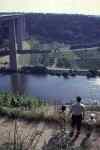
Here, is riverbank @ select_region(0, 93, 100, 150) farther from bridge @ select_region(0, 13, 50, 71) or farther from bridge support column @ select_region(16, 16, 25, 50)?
bridge support column @ select_region(16, 16, 25, 50)

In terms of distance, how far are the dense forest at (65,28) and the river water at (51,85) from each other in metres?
15.7

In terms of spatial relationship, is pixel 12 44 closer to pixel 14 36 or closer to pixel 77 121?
pixel 14 36

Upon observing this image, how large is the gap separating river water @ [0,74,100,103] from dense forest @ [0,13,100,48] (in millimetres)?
15724

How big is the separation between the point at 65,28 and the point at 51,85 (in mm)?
23831

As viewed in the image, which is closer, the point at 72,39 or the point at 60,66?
the point at 60,66

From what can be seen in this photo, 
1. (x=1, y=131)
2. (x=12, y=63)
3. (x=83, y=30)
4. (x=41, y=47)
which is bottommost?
(x=1, y=131)

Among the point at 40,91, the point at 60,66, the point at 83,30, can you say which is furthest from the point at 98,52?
the point at 40,91

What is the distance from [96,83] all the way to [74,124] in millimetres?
33276

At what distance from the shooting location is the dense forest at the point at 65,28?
→ 184 ft

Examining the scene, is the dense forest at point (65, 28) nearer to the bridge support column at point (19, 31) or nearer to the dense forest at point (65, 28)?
the dense forest at point (65, 28)

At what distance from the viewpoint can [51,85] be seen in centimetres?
3519

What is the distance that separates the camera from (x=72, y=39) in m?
56.2

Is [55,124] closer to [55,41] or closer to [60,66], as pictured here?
[60,66]

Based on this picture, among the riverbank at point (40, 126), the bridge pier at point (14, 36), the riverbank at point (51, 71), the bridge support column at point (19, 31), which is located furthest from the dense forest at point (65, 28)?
the riverbank at point (40, 126)
